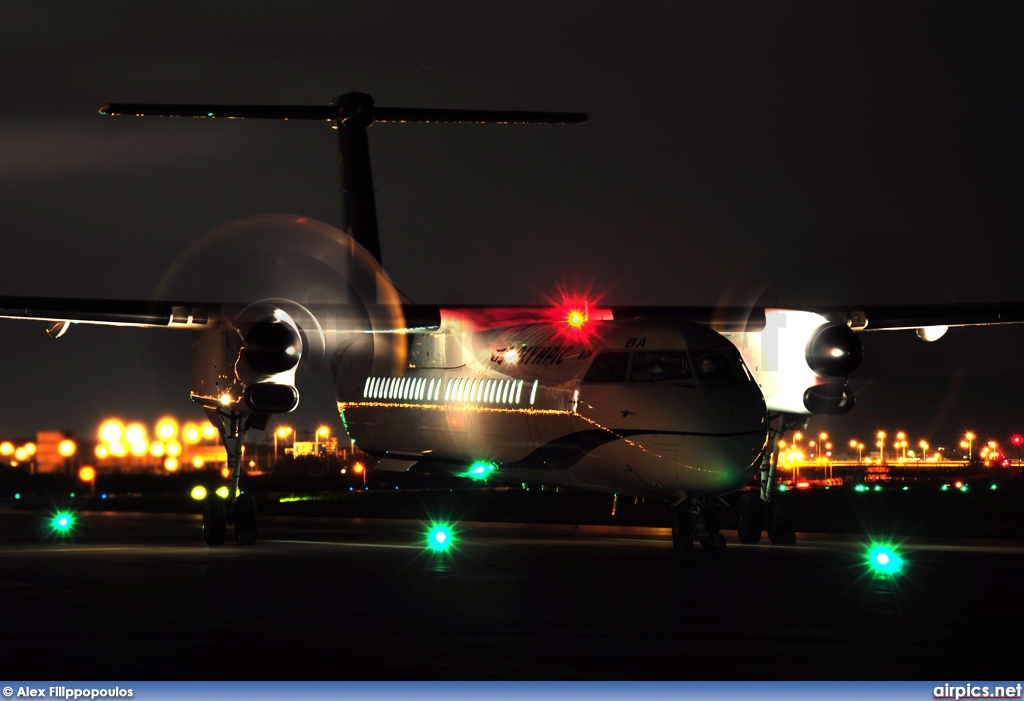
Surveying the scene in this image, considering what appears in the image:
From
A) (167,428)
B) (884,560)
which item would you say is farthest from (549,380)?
(167,428)

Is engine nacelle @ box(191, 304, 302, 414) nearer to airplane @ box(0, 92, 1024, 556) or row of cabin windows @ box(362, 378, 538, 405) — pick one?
airplane @ box(0, 92, 1024, 556)

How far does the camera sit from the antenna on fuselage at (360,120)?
3319 centimetres

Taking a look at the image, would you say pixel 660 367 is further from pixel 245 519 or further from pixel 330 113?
pixel 330 113

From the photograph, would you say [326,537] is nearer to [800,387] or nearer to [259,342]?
[259,342]

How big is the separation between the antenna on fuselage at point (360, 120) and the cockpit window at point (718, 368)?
13.3m

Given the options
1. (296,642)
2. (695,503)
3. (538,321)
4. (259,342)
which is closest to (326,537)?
(259,342)

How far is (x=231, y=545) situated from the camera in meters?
25.5

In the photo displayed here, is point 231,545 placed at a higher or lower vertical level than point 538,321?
lower

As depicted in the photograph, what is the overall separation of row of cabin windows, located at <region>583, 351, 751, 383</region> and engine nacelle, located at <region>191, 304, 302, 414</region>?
674cm

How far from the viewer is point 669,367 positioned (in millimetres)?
20812

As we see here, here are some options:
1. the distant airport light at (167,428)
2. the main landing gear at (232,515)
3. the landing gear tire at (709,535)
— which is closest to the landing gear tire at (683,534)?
the landing gear tire at (709,535)

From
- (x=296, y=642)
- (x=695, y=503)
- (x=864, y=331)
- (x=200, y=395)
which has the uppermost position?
(x=864, y=331)

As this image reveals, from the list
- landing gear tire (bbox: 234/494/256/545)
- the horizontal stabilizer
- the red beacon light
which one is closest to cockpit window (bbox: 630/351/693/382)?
the red beacon light

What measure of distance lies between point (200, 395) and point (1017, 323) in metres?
15.3
